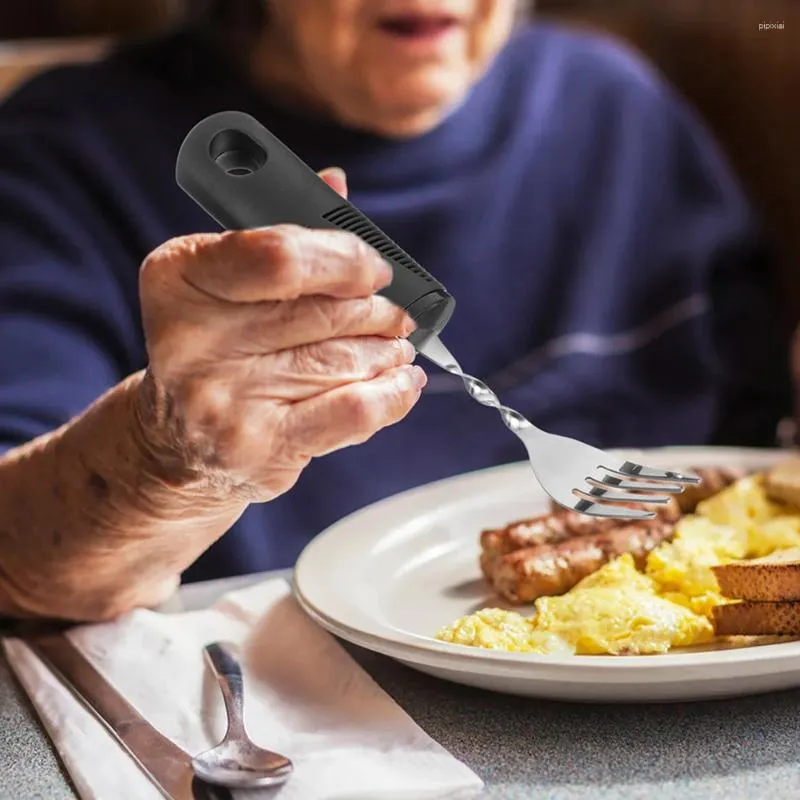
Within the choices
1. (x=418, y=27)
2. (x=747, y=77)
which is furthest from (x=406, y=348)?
(x=747, y=77)

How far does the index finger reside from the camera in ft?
2.78

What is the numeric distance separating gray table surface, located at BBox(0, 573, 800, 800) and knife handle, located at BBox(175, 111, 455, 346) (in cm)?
34

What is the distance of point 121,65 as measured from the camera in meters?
1.95

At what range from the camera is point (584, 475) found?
3.39 ft

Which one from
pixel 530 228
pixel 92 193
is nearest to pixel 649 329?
pixel 530 228

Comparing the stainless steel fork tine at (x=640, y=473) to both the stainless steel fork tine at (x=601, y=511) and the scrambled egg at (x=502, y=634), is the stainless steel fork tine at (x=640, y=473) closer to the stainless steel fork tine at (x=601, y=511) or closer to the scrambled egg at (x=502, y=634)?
the stainless steel fork tine at (x=601, y=511)

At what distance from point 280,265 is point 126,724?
1.32 feet

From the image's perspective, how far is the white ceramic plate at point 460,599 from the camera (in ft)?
2.93

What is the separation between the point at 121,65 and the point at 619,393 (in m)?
0.99

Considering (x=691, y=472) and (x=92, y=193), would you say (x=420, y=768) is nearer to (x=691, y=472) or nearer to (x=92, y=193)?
(x=691, y=472)

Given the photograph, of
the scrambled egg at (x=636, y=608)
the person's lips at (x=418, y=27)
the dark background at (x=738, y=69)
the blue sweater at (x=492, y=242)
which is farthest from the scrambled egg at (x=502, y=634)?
the dark background at (x=738, y=69)

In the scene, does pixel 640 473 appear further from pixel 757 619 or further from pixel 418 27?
pixel 418 27

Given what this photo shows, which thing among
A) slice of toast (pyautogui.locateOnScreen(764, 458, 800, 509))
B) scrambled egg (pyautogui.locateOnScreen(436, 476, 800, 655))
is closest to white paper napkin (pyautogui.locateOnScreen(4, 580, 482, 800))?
scrambled egg (pyautogui.locateOnScreen(436, 476, 800, 655))

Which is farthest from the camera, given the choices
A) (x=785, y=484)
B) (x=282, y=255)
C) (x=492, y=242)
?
(x=492, y=242)
